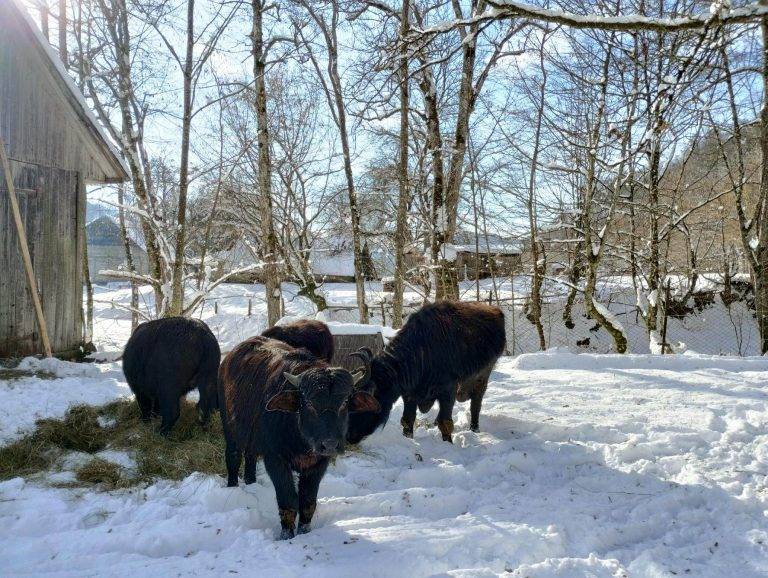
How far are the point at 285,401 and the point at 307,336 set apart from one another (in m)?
2.41

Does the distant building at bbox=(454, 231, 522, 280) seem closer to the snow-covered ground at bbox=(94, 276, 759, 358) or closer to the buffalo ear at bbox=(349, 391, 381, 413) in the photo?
the snow-covered ground at bbox=(94, 276, 759, 358)

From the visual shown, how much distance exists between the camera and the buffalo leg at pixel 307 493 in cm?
396

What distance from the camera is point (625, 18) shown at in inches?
171

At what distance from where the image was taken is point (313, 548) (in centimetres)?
358

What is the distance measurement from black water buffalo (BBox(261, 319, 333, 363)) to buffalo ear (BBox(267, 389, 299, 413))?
2091mm

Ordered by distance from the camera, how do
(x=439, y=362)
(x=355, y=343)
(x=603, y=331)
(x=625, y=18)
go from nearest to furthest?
(x=625, y=18), (x=439, y=362), (x=355, y=343), (x=603, y=331)

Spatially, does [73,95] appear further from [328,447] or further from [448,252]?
[328,447]

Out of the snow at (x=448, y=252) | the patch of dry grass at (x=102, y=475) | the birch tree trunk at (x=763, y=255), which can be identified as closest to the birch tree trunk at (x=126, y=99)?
the snow at (x=448, y=252)

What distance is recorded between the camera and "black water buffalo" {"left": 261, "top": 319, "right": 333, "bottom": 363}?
604 centimetres

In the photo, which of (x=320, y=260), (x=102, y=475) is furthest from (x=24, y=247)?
(x=320, y=260)

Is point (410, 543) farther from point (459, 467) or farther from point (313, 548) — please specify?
point (459, 467)

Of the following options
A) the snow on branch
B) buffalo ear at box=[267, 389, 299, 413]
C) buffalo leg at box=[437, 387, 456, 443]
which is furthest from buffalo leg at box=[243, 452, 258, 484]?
the snow on branch

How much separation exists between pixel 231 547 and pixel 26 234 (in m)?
7.95

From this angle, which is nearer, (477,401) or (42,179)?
(477,401)
